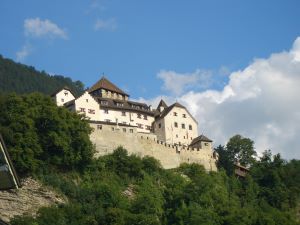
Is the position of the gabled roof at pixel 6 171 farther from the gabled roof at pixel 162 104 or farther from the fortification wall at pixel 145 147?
the gabled roof at pixel 162 104

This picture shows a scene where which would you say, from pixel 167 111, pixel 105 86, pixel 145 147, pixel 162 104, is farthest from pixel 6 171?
pixel 162 104

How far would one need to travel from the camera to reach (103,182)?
54344 mm

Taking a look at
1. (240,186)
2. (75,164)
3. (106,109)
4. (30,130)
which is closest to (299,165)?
(240,186)

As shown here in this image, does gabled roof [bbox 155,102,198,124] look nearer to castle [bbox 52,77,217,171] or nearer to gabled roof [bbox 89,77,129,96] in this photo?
castle [bbox 52,77,217,171]

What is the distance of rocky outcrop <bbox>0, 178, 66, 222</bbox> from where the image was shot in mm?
46562

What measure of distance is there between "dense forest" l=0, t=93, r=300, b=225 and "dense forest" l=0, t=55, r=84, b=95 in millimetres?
89838

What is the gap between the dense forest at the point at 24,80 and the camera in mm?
151375

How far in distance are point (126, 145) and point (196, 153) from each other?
12118 millimetres

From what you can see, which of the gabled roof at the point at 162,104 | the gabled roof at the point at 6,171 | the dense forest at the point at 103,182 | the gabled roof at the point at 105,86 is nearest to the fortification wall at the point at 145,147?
the dense forest at the point at 103,182

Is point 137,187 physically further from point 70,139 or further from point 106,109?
point 106,109

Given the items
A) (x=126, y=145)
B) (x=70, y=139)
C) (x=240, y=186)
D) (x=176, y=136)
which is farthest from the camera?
(x=176, y=136)

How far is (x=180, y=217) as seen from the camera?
5406cm

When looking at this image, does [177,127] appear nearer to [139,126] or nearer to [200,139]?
[200,139]

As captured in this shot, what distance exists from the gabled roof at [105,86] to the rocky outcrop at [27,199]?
95.8 feet
